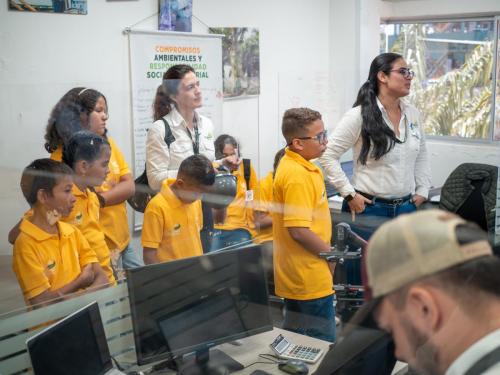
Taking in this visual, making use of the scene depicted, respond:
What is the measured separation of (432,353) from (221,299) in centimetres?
102

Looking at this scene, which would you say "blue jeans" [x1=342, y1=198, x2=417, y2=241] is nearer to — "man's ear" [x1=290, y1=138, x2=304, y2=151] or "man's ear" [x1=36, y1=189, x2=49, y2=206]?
"man's ear" [x1=290, y1=138, x2=304, y2=151]

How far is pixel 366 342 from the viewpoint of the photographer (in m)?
1.21

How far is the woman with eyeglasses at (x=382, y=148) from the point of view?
2.52 metres

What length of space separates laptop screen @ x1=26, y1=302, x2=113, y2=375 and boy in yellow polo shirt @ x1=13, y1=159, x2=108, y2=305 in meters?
0.16

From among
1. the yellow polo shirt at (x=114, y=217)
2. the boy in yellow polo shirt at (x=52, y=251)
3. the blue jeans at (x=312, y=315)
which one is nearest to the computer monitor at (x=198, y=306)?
the boy in yellow polo shirt at (x=52, y=251)

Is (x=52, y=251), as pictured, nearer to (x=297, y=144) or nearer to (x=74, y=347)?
(x=74, y=347)

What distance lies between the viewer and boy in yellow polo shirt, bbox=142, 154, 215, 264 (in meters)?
2.08

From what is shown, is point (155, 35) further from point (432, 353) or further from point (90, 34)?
point (432, 353)

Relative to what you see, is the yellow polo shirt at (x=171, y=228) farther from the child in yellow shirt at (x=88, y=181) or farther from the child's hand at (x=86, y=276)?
the child's hand at (x=86, y=276)

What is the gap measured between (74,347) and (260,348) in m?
0.56

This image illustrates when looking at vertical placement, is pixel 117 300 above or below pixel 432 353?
below

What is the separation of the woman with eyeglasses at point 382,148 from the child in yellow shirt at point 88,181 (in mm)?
927

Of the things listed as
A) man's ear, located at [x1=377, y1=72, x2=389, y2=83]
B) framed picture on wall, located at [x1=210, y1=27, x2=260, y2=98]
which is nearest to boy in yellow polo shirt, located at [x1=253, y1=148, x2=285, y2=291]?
man's ear, located at [x1=377, y1=72, x2=389, y2=83]

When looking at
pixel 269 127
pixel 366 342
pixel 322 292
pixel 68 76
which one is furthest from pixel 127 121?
pixel 366 342
